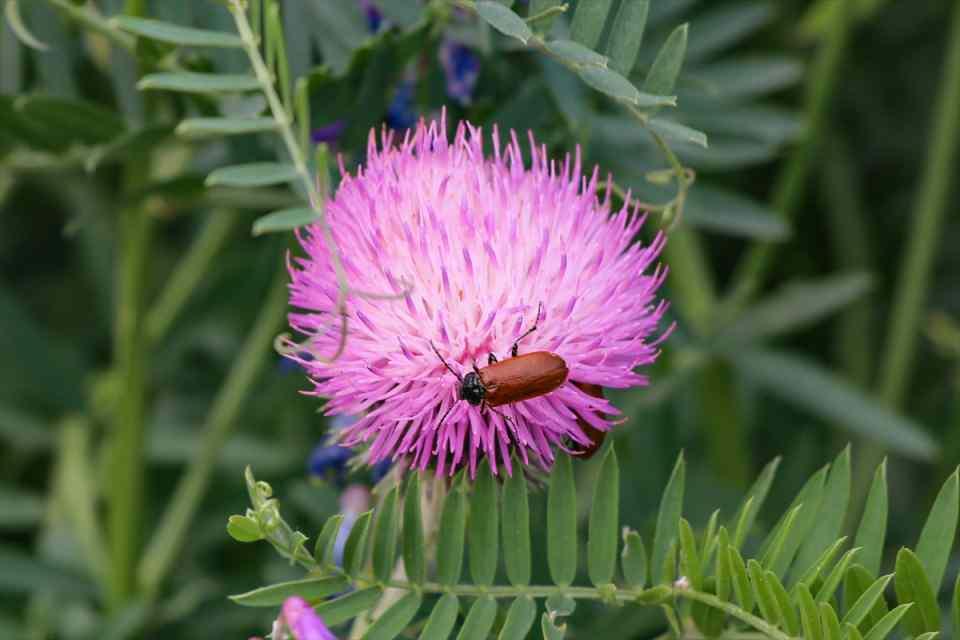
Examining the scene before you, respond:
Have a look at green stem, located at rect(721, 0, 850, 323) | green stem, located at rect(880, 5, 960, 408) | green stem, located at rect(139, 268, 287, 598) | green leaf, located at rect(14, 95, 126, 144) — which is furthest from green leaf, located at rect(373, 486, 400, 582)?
green stem, located at rect(880, 5, 960, 408)

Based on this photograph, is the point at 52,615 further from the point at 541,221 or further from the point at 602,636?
the point at 541,221

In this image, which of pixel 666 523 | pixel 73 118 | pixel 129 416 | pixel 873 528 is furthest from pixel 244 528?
pixel 129 416

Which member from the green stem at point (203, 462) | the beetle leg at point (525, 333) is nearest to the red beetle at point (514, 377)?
the beetle leg at point (525, 333)

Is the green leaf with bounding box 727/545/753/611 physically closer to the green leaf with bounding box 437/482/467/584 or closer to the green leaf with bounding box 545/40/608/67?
the green leaf with bounding box 437/482/467/584

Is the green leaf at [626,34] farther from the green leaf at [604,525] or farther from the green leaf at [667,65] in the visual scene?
the green leaf at [604,525]

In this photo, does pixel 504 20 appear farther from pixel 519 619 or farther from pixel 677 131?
pixel 519 619

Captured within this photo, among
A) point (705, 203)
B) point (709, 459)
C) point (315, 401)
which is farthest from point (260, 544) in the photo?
point (705, 203)
